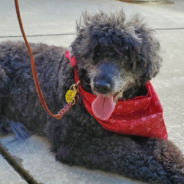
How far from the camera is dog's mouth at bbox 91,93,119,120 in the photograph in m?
2.35

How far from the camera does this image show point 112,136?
2576 mm

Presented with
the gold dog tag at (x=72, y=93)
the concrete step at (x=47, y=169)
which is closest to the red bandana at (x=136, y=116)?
the gold dog tag at (x=72, y=93)

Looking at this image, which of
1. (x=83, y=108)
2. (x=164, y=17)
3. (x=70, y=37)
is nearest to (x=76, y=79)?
(x=83, y=108)

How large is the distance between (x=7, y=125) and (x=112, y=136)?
1.24 meters


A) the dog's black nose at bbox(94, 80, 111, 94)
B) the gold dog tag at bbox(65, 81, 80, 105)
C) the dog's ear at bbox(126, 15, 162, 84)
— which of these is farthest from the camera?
the gold dog tag at bbox(65, 81, 80, 105)

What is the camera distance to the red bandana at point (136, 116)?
8.25 ft

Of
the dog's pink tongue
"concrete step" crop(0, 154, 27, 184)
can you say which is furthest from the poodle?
"concrete step" crop(0, 154, 27, 184)

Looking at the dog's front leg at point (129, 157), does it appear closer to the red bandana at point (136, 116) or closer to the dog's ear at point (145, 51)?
the red bandana at point (136, 116)

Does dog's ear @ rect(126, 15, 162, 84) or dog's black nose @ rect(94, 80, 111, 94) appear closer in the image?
dog's black nose @ rect(94, 80, 111, 94)

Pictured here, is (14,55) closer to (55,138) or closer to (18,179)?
(55,138)

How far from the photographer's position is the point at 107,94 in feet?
7.46

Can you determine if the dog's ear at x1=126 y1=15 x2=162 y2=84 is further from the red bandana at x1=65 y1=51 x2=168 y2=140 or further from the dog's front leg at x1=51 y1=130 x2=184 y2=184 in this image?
the dog's front leg at x1=51 y1=130 x2=184 y2=184

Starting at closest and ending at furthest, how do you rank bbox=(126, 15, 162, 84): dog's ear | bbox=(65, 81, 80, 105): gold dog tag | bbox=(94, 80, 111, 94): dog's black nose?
bbox=(94, 80, 111, 94): dog's black nose < bbox=(126, 15, 162, 84): dog's ear < bbox=(65, 81, 80, 105): gold dog tag

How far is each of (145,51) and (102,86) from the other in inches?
19.2
